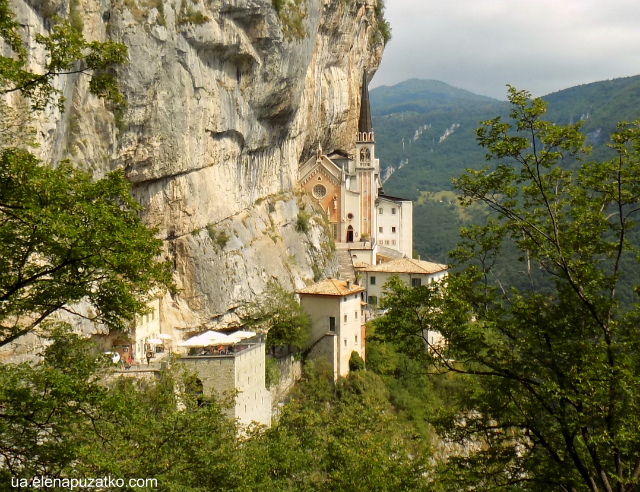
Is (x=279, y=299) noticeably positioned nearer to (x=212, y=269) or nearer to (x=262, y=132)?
(x=212, y=269)

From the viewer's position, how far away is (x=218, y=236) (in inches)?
1660

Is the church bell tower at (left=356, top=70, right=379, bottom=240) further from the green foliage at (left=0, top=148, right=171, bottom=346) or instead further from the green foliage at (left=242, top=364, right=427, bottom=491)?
the green foliage at (left=0, top=148, right=171, bottom=346)

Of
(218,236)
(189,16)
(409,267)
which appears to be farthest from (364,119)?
(189,16)

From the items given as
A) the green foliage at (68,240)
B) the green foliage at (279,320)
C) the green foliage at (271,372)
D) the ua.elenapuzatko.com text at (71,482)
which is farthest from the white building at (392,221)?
the green foliage at (68,240)

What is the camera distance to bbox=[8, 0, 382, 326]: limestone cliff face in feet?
105

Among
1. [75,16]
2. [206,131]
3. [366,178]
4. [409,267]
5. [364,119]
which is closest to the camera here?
[75,16]

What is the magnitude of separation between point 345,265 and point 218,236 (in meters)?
18.3

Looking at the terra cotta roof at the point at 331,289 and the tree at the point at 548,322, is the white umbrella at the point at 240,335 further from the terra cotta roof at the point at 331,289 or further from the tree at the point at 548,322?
the tree at the point at 548,322

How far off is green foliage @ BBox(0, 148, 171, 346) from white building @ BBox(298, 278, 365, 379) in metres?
32.3

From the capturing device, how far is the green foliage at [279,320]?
42.4 m

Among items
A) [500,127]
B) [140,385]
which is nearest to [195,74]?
[140,385]

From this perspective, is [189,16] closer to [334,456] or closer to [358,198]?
[334,456]

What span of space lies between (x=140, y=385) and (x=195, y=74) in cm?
1585

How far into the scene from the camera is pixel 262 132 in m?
47.2
